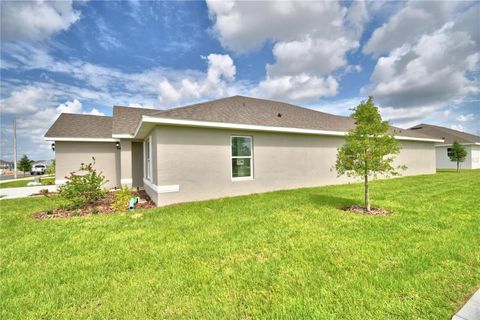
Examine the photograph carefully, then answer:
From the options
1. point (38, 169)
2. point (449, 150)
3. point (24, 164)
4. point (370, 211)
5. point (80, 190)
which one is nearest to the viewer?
point (370, 211)

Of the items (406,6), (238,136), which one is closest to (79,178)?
(238,136)

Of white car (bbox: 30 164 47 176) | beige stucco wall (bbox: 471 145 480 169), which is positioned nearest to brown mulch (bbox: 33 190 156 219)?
beige stucco wall (bbox: 471 145 480 169)

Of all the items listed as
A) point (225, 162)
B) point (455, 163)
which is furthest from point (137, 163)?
point (455, 163)

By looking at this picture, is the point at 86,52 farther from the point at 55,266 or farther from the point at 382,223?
the point at 382,223

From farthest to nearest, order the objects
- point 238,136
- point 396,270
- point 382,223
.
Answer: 1. point 238,136
2. point 382,223
3. point 396,270

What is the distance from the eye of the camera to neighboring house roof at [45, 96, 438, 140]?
26.3 ft

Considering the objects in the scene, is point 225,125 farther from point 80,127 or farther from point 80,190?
point 80,127

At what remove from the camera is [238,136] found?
29.4 ft

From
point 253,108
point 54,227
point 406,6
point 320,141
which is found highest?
point 406,6

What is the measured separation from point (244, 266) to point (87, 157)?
43.3 feet

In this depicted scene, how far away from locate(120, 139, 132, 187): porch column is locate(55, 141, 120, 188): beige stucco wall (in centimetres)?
191

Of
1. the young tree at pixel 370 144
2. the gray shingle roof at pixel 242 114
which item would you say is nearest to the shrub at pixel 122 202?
the gray shingle roof at pixel 242 114

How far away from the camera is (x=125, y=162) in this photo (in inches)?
449

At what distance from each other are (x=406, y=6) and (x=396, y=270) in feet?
38.1
